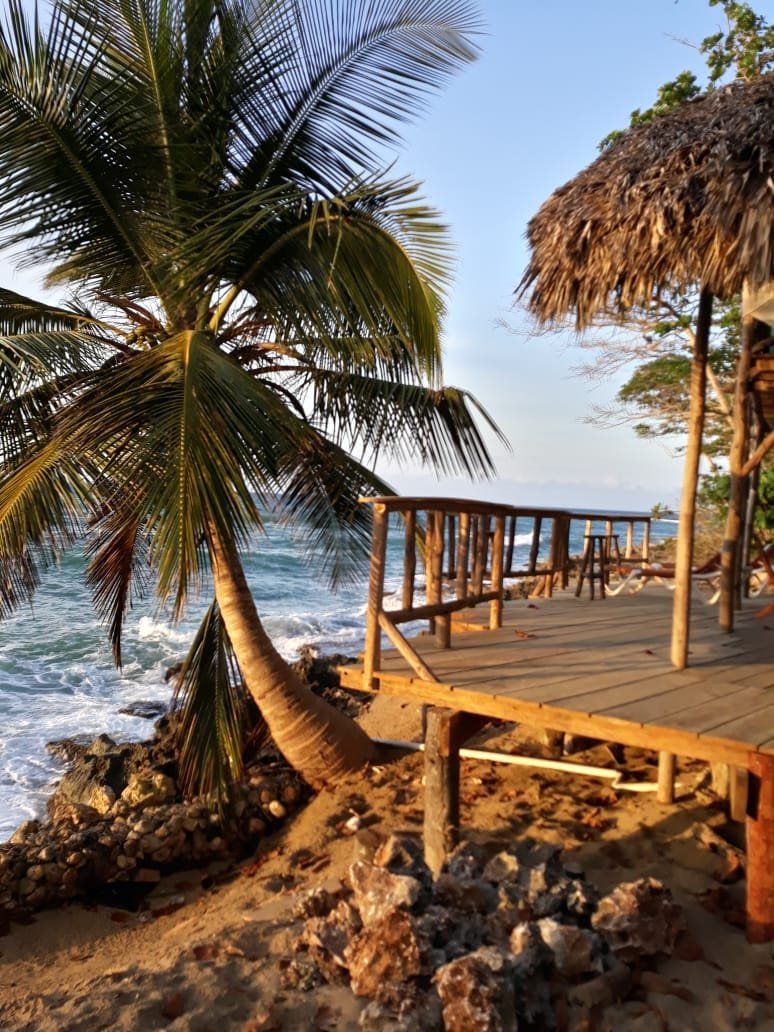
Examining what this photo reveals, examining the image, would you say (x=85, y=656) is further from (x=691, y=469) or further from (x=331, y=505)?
(x=691, y=469)

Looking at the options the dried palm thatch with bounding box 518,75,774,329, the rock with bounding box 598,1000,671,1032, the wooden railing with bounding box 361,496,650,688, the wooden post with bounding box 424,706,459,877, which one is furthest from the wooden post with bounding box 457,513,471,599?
the rock with bounding box 598,1000,671,1032

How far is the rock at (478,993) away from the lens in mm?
2916

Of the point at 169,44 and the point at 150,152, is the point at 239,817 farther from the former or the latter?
the point at 169,44

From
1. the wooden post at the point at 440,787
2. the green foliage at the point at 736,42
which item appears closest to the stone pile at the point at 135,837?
the wooden post at the point at 440,787

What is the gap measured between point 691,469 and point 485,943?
2.84 m

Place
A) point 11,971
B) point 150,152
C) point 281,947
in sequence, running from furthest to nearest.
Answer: point 150,152, point 11,971, point 281,947

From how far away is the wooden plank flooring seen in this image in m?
3.67

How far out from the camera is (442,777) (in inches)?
171

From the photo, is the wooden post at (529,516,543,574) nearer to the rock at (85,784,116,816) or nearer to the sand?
the sand

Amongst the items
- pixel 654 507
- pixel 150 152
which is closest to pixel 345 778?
pixel 150 152

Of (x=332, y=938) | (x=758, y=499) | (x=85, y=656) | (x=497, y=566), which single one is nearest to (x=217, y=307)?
(x=497, y=566)

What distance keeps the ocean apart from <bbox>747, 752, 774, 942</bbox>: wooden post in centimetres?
287

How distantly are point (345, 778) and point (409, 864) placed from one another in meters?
2.61

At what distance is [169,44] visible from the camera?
5914 millimetres
